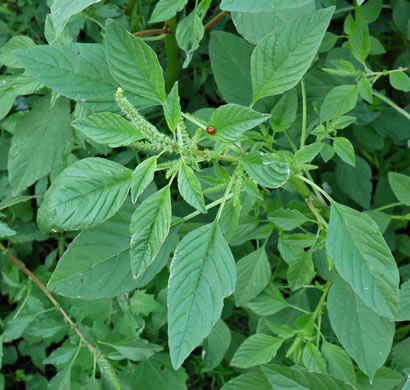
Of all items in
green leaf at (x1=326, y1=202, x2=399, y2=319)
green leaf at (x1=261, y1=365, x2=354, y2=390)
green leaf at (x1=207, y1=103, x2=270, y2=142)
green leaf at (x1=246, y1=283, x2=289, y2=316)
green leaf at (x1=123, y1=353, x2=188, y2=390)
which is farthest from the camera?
green leaf at (x1=123, y1=353, x2=188, y2=390)

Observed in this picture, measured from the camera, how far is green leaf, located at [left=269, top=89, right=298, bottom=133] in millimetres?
1061

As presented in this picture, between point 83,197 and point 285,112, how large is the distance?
56 cm

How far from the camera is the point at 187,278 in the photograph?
2.52ft

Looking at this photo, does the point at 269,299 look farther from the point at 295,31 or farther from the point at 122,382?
the point at 295,31

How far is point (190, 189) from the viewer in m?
0.73

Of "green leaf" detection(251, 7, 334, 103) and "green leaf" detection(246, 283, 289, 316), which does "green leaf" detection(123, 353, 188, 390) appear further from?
"green leaf" detection(251, 7, 334, 103)

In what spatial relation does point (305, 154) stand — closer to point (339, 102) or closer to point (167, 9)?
point (339, 102)

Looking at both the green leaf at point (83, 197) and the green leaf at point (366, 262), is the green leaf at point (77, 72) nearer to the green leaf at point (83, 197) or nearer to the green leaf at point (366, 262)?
the green leaf at point (83, 197)

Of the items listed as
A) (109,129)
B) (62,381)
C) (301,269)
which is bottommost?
(62,381)

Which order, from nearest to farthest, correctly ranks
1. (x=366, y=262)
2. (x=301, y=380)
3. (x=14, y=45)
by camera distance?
(x=366, y=262) → (x=301, y=380) → (x=14, y=45)

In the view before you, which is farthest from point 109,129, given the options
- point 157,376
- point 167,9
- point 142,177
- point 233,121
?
point 157,376

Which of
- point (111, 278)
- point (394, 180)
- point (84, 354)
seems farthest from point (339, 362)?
point (84, 354)

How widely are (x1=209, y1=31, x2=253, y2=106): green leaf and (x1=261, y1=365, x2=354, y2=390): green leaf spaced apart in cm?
70

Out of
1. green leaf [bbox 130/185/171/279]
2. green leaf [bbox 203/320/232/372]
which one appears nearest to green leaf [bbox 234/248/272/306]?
green leaf [bbox 203/320/232/372]
